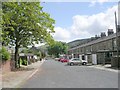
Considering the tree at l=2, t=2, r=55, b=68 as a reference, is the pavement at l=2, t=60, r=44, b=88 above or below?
below

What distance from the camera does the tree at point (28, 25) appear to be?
34312mm

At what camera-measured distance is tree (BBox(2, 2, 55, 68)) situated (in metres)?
34.3

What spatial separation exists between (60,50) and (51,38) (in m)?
135

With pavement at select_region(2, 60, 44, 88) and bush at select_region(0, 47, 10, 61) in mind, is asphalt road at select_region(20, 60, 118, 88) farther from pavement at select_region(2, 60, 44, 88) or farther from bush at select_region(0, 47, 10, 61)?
bush at select_region(0, 47, 10, 61)

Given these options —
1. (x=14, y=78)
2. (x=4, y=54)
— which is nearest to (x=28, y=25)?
(x=4, y=54)

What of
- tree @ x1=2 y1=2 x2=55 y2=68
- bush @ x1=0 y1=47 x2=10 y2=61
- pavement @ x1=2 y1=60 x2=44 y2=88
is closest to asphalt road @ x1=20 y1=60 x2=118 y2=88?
pavement @ x1=2 y1=60 x2=44 y2=88

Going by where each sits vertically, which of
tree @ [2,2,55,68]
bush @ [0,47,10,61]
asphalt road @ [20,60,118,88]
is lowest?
asphalt road @ [20,60,118,88]

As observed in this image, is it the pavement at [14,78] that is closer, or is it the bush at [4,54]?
the pavement at [14,78]

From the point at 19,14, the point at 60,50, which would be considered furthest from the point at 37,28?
the point at 60,50

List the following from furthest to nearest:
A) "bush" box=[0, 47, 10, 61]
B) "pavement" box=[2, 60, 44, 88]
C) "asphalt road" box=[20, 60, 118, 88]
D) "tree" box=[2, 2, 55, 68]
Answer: "tree" box=[2, 2, 55, 68], "bush" box=[0, 47, 10, 61], "pavement" box=[2, 60, 44, 88], "asphalt road" box=[20, 60, 118, 88]

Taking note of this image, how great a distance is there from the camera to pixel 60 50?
176125 mm

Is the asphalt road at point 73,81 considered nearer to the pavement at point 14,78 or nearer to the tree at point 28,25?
the pavement at point 14,78

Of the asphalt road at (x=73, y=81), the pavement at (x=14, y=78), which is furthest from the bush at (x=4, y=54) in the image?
the asphalt road at (x=73, y=81)

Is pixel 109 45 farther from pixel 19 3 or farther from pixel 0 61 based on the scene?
pixel 0 61
